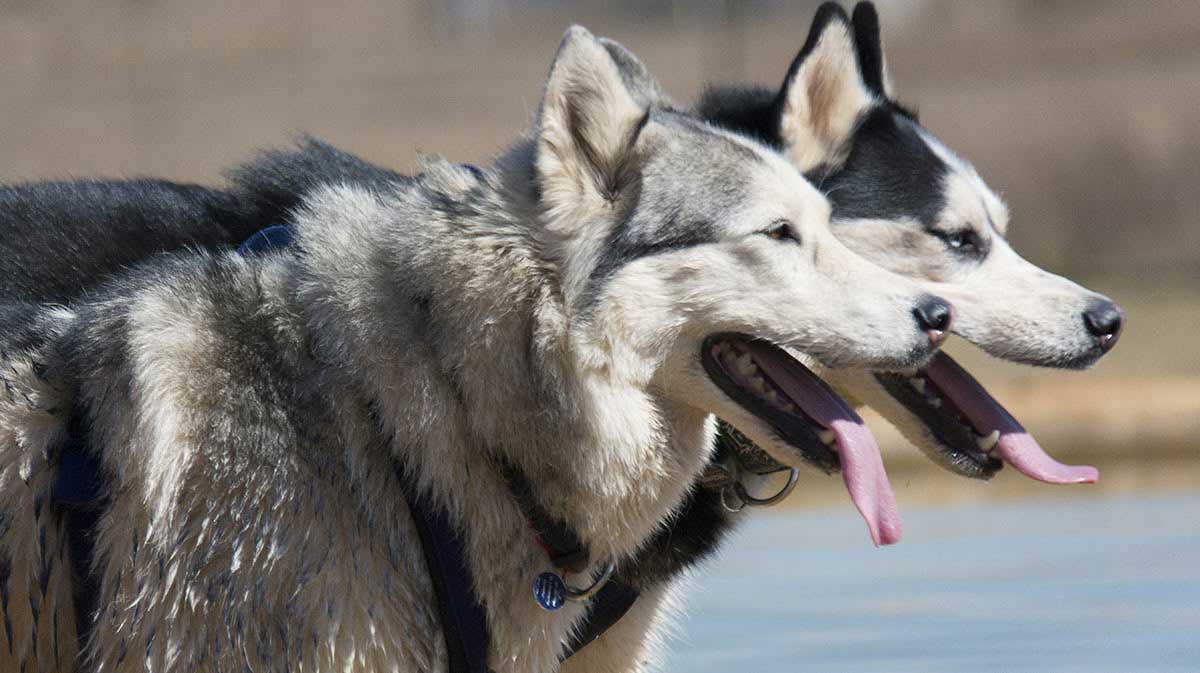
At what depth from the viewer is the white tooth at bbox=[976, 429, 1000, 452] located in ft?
15.5

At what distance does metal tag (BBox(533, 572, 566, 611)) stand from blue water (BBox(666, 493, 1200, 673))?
1879 millimetres

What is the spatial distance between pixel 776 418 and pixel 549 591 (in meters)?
0.58

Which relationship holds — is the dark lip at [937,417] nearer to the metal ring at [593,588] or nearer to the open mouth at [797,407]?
the open mouth at [797,407]

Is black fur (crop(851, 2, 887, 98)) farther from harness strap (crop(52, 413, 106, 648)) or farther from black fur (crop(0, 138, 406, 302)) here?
harness strap (crop(52, 413, 106, 648))

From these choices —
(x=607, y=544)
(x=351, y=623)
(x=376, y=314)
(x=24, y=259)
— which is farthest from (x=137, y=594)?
(x=24, y=259)

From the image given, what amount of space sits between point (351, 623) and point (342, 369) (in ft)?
1.64

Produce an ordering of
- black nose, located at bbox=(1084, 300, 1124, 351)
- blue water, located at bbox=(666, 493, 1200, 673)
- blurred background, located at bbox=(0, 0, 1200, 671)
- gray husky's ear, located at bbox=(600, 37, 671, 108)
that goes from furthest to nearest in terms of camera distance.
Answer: blurred background, located at bbox=(0, 0, 1200, 671) → blue water, located at bbox=(666, 493, 1200, 673) → black nose, located at bbox=(1084, 300, 1124, 351) → gray husky's ear, located at bbox=(600, 37, 671, 108)

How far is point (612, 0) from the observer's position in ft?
57.0

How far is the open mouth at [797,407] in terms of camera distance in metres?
3.61

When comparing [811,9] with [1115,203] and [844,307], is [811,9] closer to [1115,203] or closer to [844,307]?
[1115,203]

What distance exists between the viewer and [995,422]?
15.6ft

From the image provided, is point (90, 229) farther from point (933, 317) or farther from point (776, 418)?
point (933, 317)

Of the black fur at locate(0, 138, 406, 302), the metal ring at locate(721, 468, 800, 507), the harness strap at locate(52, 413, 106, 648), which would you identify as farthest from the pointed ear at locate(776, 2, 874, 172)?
the harness strap at locate(52, 413, 106, 648)

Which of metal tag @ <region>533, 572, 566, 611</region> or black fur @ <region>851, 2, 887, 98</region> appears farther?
black fur @ <region>851, 2, 887, 98</region>
